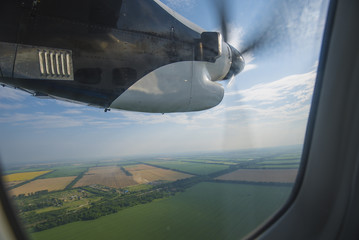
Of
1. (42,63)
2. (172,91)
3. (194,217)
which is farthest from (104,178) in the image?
(42,63)

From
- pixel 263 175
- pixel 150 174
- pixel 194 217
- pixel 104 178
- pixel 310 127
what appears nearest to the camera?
pixel 310 127

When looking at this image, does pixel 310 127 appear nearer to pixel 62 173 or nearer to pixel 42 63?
pixel 42 63

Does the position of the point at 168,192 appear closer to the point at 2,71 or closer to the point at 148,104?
the point at 148,104

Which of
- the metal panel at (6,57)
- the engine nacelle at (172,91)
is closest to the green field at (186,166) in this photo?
the engine nacelle at (172,91)

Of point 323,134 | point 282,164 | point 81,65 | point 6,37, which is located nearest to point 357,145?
point 323,134

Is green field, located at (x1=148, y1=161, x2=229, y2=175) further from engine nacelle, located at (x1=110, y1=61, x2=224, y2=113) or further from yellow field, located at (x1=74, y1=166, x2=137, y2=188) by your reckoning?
engine nacelle, located at (x1=110, y1=61, x2=224, y2=113)
